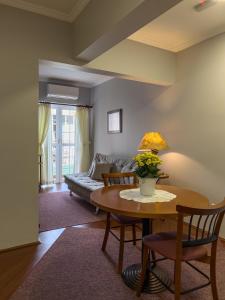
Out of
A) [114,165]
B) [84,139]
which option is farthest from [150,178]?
[84,139]

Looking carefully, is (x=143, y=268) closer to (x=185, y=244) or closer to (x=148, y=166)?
(x=185, y=244)

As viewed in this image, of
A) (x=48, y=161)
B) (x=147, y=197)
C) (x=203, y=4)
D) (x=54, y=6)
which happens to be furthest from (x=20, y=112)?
(x=48, y=161)

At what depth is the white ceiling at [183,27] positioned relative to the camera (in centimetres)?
252

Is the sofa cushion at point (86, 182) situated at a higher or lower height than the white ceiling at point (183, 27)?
lower

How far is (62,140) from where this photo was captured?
6.31m

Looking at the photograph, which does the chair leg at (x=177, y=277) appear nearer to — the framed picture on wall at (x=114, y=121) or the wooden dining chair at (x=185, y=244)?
the wooden dining chair at (x=185, y=244)

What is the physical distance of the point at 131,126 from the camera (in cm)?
470

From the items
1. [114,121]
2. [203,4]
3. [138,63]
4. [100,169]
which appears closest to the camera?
[203,4]

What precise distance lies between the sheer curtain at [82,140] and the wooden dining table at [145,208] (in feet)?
13.0

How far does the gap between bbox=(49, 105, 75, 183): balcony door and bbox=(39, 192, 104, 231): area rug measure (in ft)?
4.59

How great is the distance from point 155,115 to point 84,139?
2.74 m

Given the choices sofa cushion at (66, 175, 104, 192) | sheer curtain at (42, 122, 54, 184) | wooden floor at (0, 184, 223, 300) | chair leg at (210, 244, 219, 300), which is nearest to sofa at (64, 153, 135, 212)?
sofa cushion at (66, 175, 104, 192)

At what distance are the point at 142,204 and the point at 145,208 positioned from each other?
0.34 ft

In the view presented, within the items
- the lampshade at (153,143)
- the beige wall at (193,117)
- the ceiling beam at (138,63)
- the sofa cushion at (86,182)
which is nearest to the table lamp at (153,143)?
the lampshade at (153,143)
